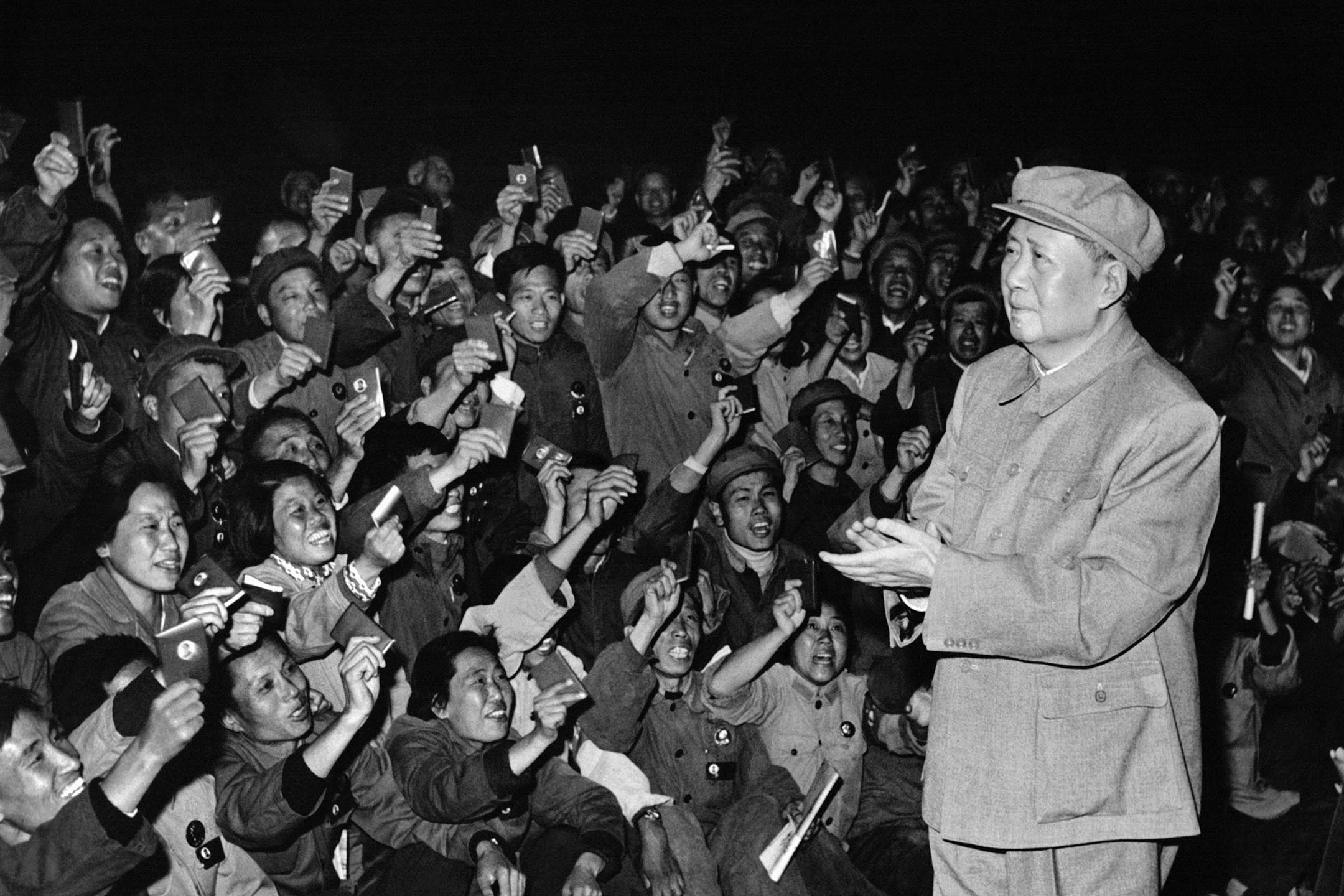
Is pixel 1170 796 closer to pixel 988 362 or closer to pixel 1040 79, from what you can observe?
pixel 988 362

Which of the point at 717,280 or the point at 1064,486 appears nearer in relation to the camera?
the point at 1064,486

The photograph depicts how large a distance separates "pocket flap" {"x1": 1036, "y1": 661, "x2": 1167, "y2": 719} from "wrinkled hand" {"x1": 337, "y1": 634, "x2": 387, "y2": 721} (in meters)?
1.79

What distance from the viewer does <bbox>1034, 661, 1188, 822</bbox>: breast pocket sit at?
2293 millimetres

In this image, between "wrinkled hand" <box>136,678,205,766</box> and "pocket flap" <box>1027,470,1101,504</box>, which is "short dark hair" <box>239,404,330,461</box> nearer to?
"wrinkled hand" <box>136,678,205,766</box>

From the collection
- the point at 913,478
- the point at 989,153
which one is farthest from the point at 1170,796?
→ the point at 989,153

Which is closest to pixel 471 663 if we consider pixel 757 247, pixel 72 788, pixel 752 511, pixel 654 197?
pixel 72 788

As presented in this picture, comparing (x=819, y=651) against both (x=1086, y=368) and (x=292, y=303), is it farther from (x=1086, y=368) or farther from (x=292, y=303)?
(x=1086, y=368)

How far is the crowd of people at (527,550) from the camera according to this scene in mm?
3498

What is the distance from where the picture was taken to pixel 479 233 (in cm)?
582

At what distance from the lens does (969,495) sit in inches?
99.7

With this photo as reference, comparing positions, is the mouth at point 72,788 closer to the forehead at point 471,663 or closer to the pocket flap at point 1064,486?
the forehead at point 471,663

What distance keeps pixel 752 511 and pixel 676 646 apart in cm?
77

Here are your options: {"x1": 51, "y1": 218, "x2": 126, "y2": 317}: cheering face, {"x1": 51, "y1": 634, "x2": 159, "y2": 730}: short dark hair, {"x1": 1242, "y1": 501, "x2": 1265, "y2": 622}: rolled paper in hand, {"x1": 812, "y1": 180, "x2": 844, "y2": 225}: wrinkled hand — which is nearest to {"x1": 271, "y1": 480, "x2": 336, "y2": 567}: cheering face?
{"x1": 51, "y1": 634, "x2": 159, "y2": 730}: short dark hair

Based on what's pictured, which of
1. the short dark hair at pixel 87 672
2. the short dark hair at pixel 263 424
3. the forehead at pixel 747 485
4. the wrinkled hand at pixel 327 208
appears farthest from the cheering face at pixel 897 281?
the short dark hair at pixel 87 672
